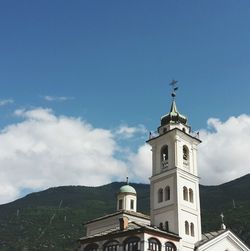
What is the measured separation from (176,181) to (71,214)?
3435 inches

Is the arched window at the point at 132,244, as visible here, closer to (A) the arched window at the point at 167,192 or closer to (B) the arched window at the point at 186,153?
(A) the arched window at the point at 167,192

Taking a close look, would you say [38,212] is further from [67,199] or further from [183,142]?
[183,142]

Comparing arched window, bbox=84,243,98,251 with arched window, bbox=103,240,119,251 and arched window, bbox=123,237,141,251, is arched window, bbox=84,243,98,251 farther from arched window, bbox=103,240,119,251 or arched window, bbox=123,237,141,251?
arched window, bbox=123,237,141,251

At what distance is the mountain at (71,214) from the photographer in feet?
349

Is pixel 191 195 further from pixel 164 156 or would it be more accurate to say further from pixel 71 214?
pixel 71 214

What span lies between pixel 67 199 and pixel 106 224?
101 m

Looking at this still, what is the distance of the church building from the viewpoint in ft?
147

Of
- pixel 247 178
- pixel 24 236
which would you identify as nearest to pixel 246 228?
pixel 247 178

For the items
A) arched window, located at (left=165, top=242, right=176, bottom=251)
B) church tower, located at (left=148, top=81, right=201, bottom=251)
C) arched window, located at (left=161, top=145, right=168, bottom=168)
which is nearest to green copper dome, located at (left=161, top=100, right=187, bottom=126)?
church tower, located at (left=148, top=81, right=201, bottom=251)

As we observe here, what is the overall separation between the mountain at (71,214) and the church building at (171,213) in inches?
1771

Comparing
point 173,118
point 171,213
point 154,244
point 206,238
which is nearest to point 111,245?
point 154,244

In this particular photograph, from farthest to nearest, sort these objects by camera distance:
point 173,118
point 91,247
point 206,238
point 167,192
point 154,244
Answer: point 173,118, point 167,192, point 206,238, point 91,247, point 154,244

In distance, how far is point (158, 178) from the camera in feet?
170

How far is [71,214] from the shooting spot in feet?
435
